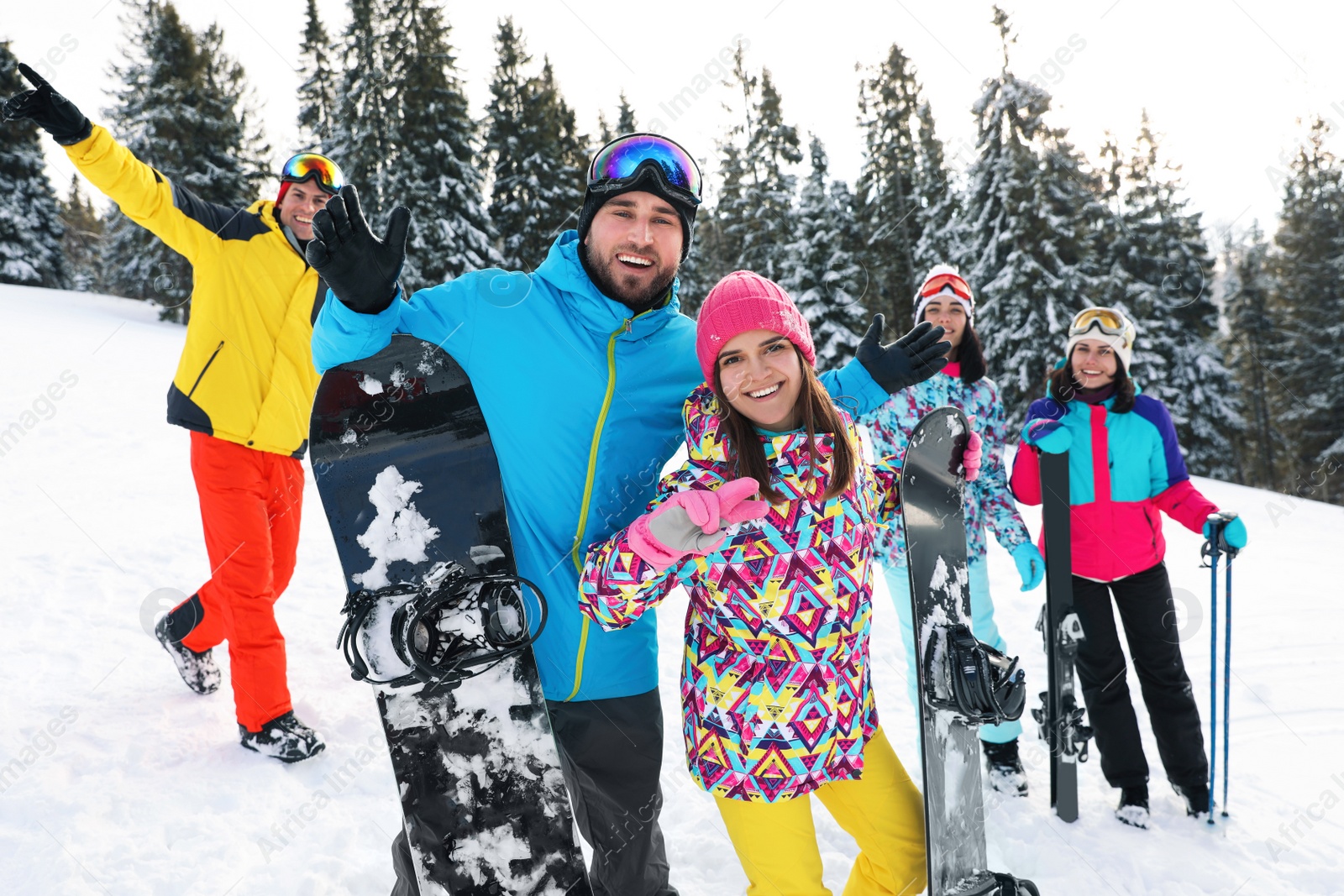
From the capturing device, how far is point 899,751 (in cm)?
374

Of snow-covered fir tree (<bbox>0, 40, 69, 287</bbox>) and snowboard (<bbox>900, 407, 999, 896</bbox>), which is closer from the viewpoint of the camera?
snowboard (<bbox>900, 407, 999, 896</bbox>)

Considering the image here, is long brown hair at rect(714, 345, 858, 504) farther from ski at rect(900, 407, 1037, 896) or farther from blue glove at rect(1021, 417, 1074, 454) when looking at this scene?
blue glove at rect(1021, 417, 1074, 454)

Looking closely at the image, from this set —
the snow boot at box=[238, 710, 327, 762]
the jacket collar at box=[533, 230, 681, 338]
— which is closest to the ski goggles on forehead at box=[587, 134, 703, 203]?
the jacket collar at box=[533, 230, 681, 338]

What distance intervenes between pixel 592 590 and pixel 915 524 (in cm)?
105

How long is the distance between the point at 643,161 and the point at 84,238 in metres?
53.1

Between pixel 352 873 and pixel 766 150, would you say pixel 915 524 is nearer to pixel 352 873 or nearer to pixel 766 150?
pixel 352 873

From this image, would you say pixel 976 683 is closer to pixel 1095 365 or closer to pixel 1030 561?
pixel 1030 561

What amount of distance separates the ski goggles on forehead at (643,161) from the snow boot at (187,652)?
2847 mm

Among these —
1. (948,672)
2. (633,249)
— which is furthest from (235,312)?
(948,672)

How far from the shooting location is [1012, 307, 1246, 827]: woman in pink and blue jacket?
10.2ft

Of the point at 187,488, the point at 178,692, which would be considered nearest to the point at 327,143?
the point at 187,488

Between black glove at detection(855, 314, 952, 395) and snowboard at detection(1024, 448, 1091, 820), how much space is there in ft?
4.07

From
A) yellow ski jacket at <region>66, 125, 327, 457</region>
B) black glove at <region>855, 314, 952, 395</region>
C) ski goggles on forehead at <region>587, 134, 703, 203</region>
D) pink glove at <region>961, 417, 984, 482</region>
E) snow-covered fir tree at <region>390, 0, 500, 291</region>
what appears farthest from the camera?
snow-covered fir tree at <region>390, 0, 500, 291</region>

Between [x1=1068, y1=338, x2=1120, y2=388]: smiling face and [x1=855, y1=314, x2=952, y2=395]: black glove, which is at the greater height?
[x1=1068, y1=338, x2=1120, y2=388]: smiling face
